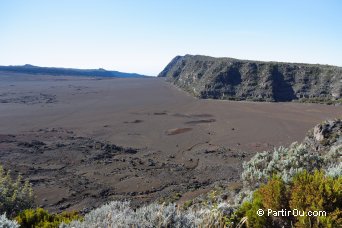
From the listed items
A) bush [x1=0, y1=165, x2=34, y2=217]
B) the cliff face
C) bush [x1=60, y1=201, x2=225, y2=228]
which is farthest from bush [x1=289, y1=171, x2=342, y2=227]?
the cliff face

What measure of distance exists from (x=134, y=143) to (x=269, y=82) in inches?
1617

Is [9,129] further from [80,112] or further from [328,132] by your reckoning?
[328,132]

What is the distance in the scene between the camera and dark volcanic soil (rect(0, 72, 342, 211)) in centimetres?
2027

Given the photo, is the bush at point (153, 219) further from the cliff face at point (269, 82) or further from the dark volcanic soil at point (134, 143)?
the cliff face at point (269, 82)

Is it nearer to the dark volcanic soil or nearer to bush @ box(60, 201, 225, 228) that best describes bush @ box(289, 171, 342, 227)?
bush @ box(60, 201, 225, 228)

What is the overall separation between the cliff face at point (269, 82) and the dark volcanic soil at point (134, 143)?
8.59m

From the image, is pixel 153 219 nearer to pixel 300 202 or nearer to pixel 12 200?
pixel 300 202

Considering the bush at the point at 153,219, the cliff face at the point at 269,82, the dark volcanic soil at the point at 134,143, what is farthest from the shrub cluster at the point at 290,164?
the cliff face at the point at 269,82

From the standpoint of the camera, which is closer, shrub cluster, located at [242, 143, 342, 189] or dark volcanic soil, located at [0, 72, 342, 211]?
shrub cluster, located at [242, 143, 342, 189]

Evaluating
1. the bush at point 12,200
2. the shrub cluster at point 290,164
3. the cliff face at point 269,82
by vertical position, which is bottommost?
the bush at point 12,200

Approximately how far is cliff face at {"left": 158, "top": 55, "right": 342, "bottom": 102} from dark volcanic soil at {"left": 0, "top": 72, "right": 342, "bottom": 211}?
8586 mm

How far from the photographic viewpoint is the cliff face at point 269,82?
A: 6044 cm

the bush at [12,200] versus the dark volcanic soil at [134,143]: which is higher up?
the bush at [12,200]

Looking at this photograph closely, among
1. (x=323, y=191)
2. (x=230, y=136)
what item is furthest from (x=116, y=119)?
(x=323, y=191)
